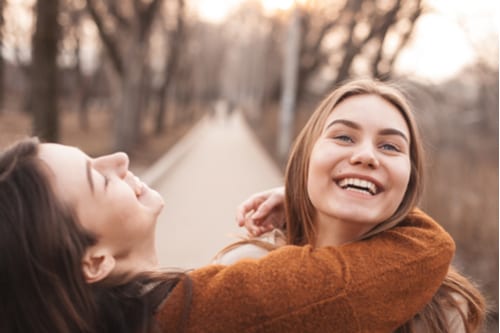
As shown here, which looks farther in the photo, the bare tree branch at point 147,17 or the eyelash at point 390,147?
the bare tree branch at point 147,17

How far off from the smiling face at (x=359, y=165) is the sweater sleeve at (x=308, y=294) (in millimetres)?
164

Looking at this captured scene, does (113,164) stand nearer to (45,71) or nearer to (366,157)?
(366,157)

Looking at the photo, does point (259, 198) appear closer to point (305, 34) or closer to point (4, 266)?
point (4, 266)

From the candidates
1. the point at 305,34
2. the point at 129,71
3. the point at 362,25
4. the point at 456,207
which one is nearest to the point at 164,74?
the point at 305,34

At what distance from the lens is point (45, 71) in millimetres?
8047

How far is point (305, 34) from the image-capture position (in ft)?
62.2

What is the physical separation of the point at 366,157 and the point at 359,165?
0.14 ft

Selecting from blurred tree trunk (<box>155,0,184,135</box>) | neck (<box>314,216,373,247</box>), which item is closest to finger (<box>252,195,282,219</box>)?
neck (<box>314,216,373,247</box>)

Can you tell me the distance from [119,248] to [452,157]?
8130 mm

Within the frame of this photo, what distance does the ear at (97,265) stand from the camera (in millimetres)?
1483

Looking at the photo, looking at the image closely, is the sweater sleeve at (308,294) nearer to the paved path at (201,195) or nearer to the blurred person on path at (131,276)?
the blurred person on path at (131,276)

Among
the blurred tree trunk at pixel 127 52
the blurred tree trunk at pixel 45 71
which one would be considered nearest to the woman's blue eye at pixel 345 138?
the blurred tree trunk at pixel 45 71

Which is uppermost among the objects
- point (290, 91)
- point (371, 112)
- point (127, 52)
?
point (371, 112)

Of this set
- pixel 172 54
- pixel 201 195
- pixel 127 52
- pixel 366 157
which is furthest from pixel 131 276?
pixel 172 54
